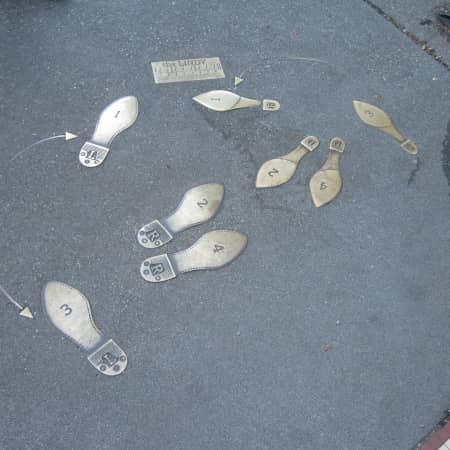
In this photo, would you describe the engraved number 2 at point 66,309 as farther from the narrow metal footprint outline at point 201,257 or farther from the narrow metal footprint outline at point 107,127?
the narrow metal footprint outline at point 107,127

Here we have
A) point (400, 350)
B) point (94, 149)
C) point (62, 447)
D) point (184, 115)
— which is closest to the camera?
point (62, 447)

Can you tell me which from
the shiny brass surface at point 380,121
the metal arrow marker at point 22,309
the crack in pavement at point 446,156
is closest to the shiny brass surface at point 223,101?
the shiny brass surface at point 380,121

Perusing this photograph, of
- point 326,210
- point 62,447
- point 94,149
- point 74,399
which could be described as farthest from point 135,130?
point 62,447

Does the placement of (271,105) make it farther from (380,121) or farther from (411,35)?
(411,35)

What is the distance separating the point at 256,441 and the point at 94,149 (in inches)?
77.4

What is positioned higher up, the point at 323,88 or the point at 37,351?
the point at 323,88

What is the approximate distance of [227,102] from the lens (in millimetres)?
3523

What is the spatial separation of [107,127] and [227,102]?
0.85 meters

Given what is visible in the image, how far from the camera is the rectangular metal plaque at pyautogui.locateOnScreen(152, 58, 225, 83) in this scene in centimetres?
358

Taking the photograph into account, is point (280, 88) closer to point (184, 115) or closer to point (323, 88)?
point (323, 88)

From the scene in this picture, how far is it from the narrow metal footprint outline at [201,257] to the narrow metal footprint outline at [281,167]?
1.44 ft

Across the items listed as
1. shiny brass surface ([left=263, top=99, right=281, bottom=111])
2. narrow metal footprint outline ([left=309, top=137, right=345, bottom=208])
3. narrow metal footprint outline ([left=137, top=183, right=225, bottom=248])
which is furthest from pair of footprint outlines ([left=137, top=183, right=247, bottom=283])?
shiny brass surface ([left=263, top=99, right=281, bottom=111])

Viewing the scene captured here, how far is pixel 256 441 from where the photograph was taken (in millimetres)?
2525

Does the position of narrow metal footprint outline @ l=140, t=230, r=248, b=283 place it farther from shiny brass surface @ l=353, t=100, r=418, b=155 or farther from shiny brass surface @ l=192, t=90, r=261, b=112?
shiny brass surface @ l=353, t=100, r=418, b=155
